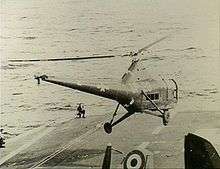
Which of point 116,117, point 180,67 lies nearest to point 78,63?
point 116,117

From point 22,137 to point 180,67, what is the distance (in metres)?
0.70

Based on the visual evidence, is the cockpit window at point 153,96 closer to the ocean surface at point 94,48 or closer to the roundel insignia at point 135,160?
the ocean surface at point 94,48

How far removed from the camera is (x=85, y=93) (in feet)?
7.34

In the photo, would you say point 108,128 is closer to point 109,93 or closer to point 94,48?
point 109,93

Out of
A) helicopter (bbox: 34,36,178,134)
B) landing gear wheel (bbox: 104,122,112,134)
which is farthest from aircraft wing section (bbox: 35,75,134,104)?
landing gear wheel (bbox: 104,122,112,134)

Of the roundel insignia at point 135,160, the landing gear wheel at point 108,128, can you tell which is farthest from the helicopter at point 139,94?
the roundel insignia at point 135,160

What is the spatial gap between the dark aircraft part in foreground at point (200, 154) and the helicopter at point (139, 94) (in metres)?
0.13

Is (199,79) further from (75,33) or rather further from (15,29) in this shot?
(15,29)

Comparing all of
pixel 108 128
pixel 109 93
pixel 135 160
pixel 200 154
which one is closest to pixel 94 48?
pixel 109 93

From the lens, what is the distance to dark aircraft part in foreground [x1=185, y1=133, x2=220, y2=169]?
2146mm

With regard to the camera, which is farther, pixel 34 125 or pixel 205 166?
pixel 34 125

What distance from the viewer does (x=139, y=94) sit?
2207 millimetres

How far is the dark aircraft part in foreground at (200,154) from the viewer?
2146 mm

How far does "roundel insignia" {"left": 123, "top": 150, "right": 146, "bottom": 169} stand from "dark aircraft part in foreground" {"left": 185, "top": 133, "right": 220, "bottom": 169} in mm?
170
